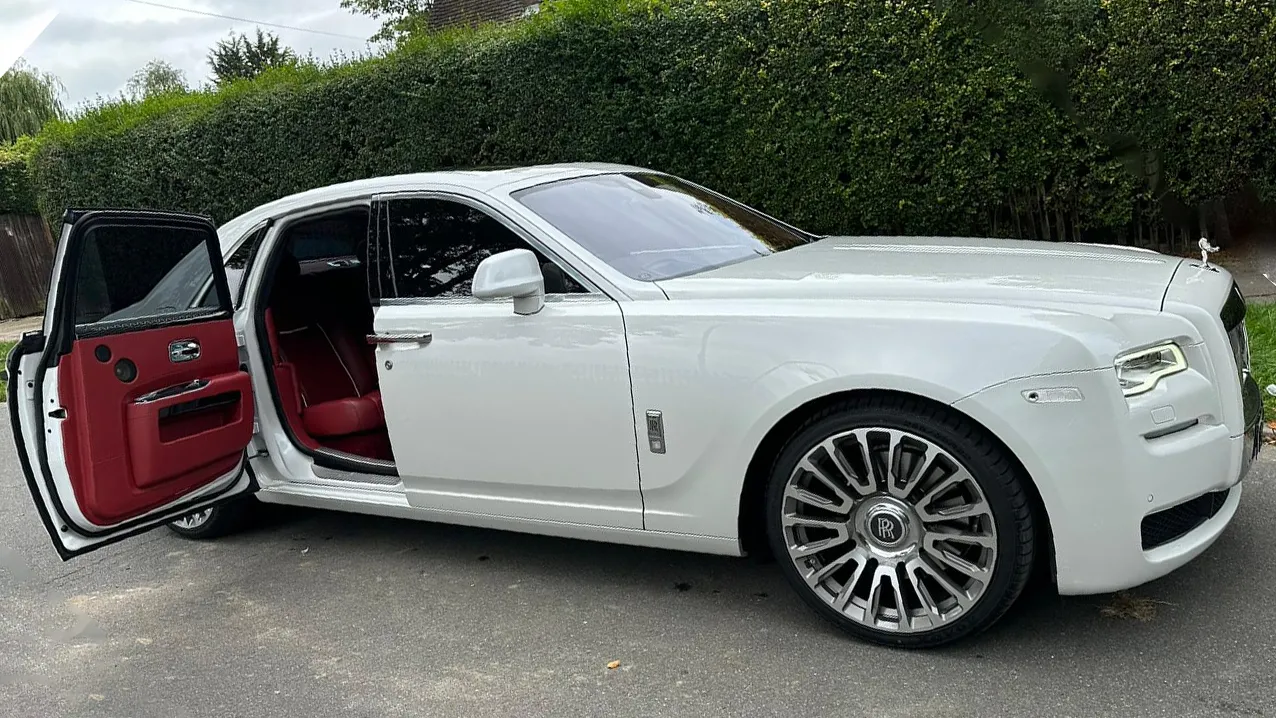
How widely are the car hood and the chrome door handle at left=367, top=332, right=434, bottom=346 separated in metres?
0.98

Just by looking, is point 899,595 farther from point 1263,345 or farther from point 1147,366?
point 1263,345

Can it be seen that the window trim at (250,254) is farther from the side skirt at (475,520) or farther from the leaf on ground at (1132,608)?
the leaf on ground at (1132,608)

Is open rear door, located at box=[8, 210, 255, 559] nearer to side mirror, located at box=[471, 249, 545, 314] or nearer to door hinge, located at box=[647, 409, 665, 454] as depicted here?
side mirror, located at box=[471, 249, 545, 314]

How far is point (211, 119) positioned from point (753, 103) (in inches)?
265

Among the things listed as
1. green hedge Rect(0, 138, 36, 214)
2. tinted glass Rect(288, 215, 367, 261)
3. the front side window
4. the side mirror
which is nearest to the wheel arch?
the side mirror

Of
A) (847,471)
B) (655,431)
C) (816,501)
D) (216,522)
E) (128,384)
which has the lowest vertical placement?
(216,522)

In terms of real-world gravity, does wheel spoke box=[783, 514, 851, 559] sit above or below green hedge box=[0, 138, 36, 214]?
below

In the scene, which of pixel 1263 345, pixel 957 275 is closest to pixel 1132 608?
pixel 957 275

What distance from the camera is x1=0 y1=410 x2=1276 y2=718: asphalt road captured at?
2924mm

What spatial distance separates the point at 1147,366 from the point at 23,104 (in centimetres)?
3284

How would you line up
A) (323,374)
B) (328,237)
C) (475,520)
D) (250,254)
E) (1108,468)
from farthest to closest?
(323,374) < (328,237) < (250,254) < (475,520) < (1108,468)

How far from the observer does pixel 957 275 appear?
128 inches

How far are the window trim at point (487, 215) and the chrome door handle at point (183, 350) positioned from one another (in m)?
0.76

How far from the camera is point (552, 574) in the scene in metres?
4.07
